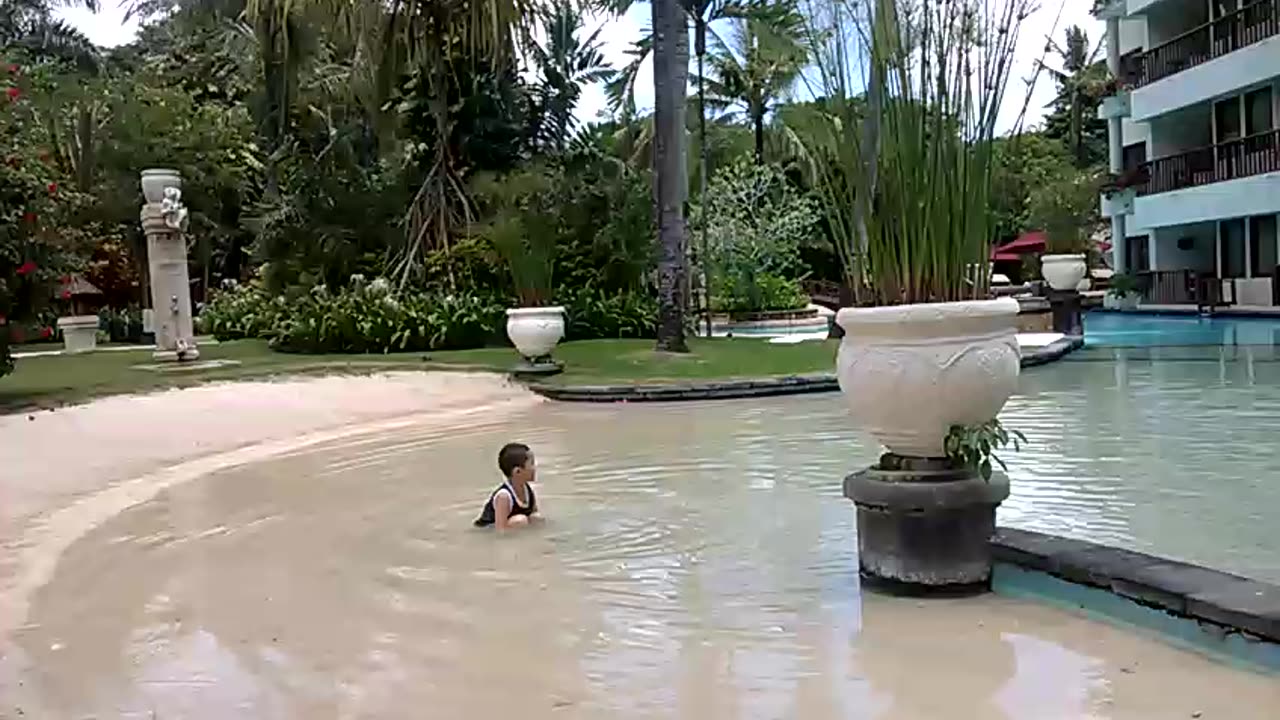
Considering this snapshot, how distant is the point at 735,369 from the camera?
49.0ft

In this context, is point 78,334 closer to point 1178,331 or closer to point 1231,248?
point 1178,331

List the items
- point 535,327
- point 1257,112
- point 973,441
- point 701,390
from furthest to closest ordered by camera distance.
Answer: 1. point 1257,112
2. point 535,327
3. point 701,390
4. point 973,441

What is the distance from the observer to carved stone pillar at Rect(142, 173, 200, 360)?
17344 millimetres

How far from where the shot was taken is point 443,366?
15.8 metres

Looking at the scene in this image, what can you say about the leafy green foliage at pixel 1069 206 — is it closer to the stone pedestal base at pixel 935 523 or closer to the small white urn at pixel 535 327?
the small white urn at pixel 535 327

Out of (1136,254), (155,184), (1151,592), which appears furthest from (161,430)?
(1136,254)

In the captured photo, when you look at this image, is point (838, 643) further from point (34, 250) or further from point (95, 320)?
point (95, 320)

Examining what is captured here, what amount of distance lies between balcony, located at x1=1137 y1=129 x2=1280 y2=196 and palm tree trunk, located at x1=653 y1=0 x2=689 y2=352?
12.9m

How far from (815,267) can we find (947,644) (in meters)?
36.2

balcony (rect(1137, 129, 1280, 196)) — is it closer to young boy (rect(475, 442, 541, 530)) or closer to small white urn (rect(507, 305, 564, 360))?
small white urn (rect(507, 305, 564, 360))

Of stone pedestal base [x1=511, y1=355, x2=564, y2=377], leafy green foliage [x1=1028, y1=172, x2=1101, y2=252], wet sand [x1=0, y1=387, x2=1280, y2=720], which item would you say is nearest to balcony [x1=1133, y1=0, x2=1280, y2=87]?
leafy green foliage [x1=1028, y1=172, x2=1101, y2=252]

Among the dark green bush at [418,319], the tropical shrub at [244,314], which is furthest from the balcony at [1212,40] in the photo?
the tropical shrub at [244,314]

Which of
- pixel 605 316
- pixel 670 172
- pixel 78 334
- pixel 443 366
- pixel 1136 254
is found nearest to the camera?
pixel 443 366

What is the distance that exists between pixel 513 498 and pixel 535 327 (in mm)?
8159
